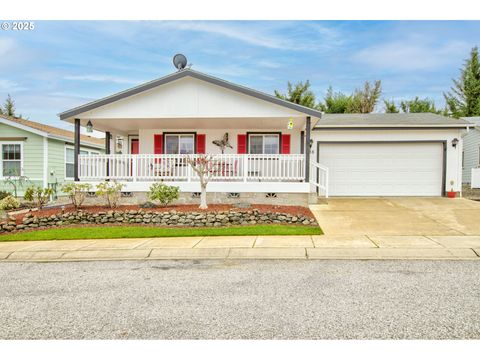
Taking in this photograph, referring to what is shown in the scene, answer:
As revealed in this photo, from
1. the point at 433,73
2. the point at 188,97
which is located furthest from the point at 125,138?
the point at 433,73

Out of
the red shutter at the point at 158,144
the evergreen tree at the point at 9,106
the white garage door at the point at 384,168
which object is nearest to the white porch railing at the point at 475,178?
the white garage door at the point at 384,168

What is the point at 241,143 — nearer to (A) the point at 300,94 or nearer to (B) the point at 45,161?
(B) the point at 45,161

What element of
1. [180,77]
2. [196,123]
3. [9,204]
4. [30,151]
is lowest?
[9,204]

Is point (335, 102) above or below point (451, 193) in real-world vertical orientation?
above

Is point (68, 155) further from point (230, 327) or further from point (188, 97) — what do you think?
point (230, 327)

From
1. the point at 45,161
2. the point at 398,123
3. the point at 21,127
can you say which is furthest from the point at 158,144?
the point at 398,123

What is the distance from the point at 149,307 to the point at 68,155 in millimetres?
17477

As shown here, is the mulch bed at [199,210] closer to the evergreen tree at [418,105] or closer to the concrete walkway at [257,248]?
the concrete walkway at [257,248]

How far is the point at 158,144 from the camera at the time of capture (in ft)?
50.1

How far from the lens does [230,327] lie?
11.7 ft

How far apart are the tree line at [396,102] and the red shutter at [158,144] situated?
2136 centimetres

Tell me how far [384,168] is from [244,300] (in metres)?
12.9

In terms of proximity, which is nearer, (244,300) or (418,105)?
(244,300)

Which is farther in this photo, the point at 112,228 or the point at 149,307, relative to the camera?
the point at 112,228
